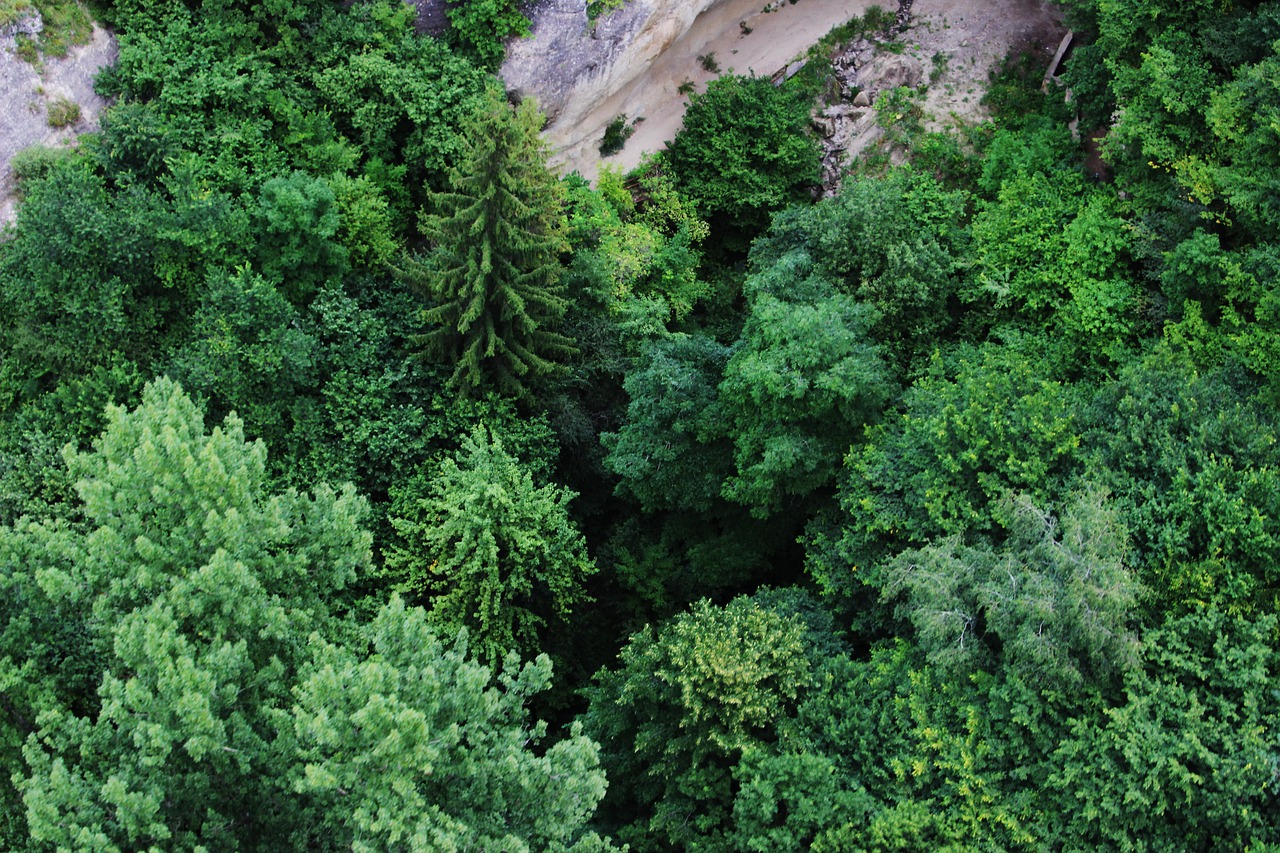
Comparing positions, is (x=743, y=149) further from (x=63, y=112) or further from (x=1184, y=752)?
(x=1184, y=752)

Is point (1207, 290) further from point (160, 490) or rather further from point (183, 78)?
point (183, 78)

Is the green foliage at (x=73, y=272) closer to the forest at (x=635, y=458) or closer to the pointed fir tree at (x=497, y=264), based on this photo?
the forest at (x=635, y=458)

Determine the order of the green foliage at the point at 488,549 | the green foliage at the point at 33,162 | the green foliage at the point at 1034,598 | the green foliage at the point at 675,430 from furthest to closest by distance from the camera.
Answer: the green foliage at the point at 33,162 → the green foliage at the point at 675,430 → the green foliage at the point at 488,549 → the green foliage at the point at 1034,598

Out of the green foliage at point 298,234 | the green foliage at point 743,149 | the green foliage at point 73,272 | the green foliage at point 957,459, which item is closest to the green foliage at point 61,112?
the green foliage at point 73,272

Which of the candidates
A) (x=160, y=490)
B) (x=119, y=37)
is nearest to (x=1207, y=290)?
(x=160, y=490)

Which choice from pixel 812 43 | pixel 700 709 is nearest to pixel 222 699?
pixel 700 709
